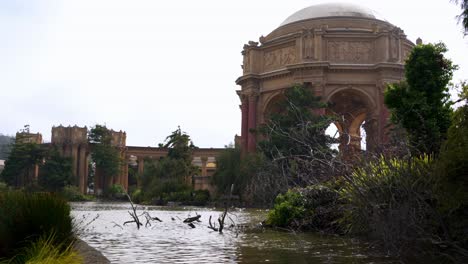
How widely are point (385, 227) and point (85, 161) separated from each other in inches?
2610

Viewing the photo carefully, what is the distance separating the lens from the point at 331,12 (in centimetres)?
4434

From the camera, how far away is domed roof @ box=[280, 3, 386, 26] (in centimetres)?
4422

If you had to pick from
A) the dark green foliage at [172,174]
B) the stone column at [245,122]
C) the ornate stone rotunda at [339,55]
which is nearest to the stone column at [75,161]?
the dark green foliage at [172,174]

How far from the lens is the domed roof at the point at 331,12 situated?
1741 inches

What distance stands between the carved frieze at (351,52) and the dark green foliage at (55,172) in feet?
122

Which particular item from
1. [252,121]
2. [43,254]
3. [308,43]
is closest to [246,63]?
[252,121]

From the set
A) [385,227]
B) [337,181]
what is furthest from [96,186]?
[385,227]

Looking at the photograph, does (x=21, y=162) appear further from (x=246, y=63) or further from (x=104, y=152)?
(x=246, y=63)

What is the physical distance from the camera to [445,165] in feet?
26.2

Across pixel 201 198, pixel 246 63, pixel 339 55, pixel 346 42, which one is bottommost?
pixel 201 198

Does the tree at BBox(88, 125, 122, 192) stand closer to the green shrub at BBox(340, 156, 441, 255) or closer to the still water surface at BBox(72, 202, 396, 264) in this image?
the still water surface at BBox(72, 202, 396, 264)

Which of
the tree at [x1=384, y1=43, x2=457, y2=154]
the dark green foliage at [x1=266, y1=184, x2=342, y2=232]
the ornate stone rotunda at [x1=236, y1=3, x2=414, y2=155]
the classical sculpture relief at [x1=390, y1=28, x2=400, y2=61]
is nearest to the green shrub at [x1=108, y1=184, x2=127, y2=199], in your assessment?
the ornate stone rotunda at [x1=236, y1=3, x2=414, y2=155]

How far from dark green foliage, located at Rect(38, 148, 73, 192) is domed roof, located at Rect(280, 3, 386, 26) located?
111ft

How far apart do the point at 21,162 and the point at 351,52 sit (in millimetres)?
43365
